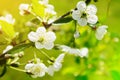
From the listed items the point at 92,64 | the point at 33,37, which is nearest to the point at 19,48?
the point at 33,37

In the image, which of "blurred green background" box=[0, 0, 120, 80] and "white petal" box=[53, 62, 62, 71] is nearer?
"white petal" box=[53, 62, 62, 71]

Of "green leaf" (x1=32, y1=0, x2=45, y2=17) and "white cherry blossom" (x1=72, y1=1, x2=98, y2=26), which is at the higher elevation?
"green leaf" (x1=32, y1=0, x2=45, y2=17)

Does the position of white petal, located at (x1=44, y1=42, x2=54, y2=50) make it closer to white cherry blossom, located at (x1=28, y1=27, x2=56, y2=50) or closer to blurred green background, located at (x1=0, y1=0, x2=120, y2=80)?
white cherry blossom, located at (x1=28, y1=27, x2=56, y2=50)

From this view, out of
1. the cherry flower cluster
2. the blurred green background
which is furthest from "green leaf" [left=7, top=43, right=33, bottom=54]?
the blurred green background

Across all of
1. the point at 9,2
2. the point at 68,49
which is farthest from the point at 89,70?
the point at 9,2

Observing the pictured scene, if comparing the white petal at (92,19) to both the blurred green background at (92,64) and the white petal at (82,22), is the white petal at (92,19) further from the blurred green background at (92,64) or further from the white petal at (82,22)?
the blurred green background at (92,64)

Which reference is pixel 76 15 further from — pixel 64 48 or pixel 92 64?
pixel 92 64
